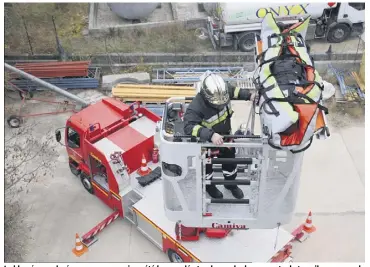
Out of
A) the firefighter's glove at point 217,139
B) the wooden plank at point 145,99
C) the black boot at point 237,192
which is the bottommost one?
the wooden plank at point 145,99

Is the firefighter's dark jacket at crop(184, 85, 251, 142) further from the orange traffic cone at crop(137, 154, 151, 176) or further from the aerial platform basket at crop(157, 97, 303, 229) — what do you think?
the orange traffic cone at crop(137, 154, 151, 176)

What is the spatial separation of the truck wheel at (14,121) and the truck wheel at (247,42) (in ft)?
22.6

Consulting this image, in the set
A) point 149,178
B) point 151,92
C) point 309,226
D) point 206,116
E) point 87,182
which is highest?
point 206,116

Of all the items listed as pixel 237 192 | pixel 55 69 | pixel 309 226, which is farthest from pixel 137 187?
pixel 55 69

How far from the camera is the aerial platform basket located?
634 centimetres

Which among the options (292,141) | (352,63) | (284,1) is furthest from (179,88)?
(292,141)

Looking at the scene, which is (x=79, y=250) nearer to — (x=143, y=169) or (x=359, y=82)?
(x=143, y=169)

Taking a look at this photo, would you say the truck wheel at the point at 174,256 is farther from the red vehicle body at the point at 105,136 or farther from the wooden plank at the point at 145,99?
the wooden plank at the point at 145,99

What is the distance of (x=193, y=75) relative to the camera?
13.7 m

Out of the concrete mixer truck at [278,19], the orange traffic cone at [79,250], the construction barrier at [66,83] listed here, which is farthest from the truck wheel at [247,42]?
the orange traffic cone at [79,250]

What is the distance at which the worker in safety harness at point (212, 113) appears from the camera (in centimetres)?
625

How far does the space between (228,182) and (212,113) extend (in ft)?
3.29

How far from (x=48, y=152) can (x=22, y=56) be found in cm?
450

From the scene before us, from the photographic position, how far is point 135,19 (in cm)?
1634
